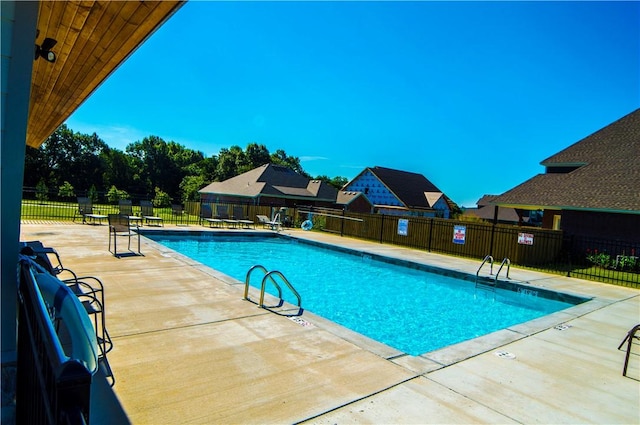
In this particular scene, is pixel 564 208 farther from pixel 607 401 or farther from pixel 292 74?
pixel 292 74

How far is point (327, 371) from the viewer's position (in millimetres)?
3730

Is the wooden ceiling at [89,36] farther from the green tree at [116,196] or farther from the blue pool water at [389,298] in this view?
the green tree at [116,196]

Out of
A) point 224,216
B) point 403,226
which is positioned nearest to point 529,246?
point 403,226

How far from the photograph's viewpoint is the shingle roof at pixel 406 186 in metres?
44.2

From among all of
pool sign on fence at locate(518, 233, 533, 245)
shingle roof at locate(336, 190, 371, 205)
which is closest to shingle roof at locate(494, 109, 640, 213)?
pool sign on fence at locate(518, 233, 533, 245)

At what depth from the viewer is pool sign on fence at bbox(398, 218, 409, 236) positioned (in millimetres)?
16219

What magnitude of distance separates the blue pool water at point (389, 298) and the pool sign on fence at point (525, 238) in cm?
371

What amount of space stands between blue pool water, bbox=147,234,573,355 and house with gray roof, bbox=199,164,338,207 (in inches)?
575

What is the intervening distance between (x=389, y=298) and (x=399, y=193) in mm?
36360

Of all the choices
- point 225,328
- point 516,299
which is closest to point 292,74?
point 516,299

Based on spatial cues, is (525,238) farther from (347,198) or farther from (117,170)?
(117,170)

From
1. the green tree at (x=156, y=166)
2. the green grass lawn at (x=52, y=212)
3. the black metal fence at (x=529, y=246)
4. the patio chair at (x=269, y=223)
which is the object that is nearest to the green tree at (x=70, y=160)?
the green tree at (x=156, y=166)

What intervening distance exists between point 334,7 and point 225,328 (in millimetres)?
10749

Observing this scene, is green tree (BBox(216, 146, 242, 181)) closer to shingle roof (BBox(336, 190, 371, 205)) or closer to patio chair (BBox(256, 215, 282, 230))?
shingle roof (BBox(336, 190, 371, 205))
